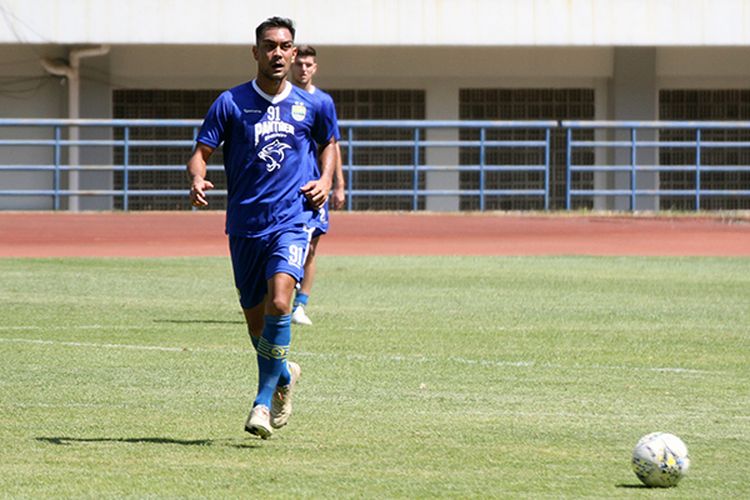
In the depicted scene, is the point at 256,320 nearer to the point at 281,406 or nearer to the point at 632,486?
the point at 281,406

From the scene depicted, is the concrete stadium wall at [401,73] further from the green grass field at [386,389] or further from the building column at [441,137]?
the green grass field at [386,389]

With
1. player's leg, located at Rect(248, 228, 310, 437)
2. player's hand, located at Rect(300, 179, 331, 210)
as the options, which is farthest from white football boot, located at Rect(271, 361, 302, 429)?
player's hand, located at Rect(300, 179, 331, 210)

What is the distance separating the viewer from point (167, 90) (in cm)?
3409

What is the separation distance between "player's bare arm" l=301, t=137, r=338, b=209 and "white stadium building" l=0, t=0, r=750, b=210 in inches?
921

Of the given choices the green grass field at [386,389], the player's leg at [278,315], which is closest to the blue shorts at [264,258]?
the player's leg at [278,315]

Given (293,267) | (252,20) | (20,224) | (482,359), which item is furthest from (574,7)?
(293,267)

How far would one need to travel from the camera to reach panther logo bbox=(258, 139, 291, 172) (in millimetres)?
8539

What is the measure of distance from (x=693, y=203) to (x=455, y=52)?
18.5ft

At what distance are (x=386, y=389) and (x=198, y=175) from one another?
2.13 metres

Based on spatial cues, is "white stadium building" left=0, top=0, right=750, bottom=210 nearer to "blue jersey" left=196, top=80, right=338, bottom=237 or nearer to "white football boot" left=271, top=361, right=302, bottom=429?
"blue jersey" left=196, top=80, right=338, bottom=237

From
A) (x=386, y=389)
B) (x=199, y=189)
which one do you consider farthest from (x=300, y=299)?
(x=199, y=189)

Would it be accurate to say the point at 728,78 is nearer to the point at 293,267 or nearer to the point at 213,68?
the point at 213,68

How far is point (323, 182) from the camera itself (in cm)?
872

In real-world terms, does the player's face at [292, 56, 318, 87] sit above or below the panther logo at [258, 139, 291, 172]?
above
